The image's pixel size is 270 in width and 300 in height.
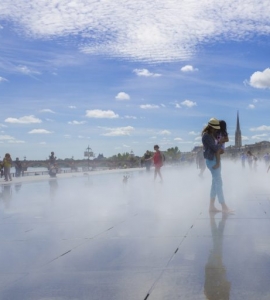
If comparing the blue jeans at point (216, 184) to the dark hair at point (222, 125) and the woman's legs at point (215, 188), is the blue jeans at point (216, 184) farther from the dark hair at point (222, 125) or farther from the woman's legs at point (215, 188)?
the dark hair at point (222, 125)

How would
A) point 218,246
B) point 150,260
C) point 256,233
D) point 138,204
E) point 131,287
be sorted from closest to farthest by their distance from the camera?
point 131,287 → point 150,260 → point 218,246 → point 256,233 → point 138,204

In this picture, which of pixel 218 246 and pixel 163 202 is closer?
pixel 218 246

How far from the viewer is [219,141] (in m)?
9.90

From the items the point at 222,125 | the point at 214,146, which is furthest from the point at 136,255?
the point at 222,125

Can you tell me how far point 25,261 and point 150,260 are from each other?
135cm

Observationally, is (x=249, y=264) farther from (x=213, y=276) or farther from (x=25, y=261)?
(x=25, y=261)

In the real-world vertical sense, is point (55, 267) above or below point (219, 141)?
below

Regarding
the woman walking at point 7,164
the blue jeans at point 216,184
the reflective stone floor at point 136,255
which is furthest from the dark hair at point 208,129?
the woman walking at point 7,164

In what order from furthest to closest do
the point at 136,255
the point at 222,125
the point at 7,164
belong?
the point at 7,164 → the point at 222,125 → the point at 136,255

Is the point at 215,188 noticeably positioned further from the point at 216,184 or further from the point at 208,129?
the point at 208,129

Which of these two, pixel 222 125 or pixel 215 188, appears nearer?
pixel 215 188

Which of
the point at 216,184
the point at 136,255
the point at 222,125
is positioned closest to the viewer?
the point at 136,255

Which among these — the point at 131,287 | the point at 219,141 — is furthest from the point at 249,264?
the point at 219,141

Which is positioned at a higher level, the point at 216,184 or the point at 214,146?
the point at 214,146
